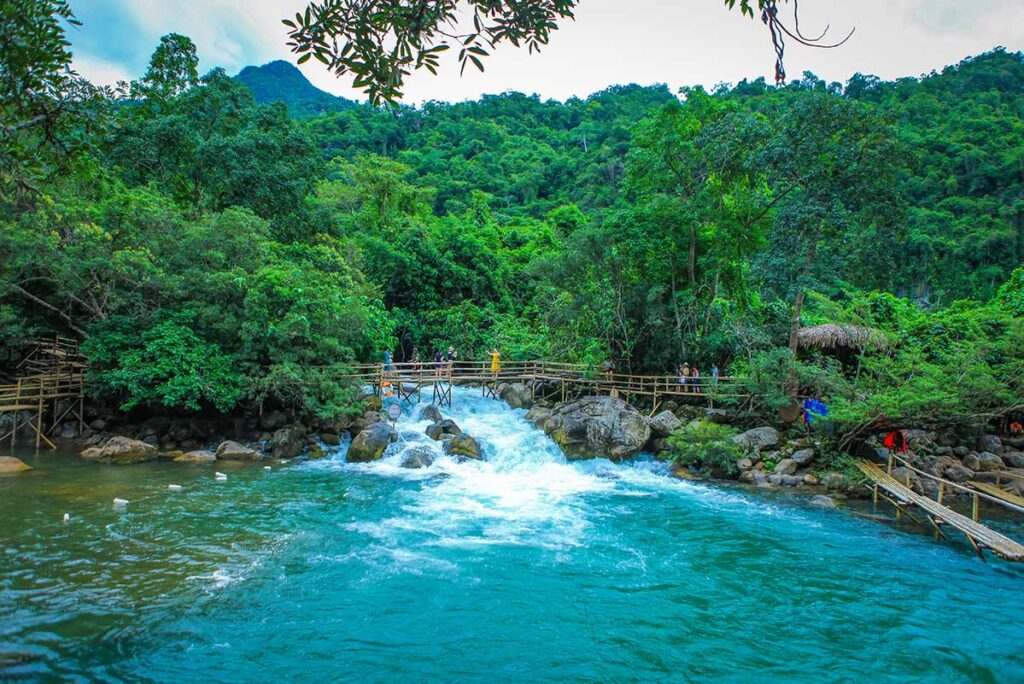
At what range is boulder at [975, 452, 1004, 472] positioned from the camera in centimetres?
1532

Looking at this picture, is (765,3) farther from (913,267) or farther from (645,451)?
(913,267)

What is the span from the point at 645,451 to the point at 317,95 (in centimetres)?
13380

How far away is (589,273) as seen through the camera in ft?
70.4

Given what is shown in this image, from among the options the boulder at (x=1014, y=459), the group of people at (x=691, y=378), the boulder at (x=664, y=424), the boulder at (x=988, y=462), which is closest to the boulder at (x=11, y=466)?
the boulder at (x=664, y=424)

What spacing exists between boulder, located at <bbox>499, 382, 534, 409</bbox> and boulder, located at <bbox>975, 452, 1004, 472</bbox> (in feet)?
43.5

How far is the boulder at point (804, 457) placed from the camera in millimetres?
15250

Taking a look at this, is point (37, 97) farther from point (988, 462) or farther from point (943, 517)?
point (988, 462)

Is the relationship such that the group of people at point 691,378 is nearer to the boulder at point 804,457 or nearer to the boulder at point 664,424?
the boulder at point 664,424

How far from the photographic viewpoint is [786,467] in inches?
598

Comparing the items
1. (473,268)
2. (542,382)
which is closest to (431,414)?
(542,382)

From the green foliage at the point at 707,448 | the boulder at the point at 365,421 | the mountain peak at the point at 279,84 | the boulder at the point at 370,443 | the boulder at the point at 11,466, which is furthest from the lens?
the mountain peak at the point at 279,84

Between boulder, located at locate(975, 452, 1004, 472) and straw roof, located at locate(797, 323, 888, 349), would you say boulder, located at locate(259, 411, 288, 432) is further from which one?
boulder, located at locate(975, 452, 1004, 472)

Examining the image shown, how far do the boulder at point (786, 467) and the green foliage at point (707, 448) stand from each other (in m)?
0.93

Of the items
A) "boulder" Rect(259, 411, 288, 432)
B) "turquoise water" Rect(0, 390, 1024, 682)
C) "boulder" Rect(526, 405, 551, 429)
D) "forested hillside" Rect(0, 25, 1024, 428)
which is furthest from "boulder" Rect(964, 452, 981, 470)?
"boulder" Rect(259, 411, 288, 432)
